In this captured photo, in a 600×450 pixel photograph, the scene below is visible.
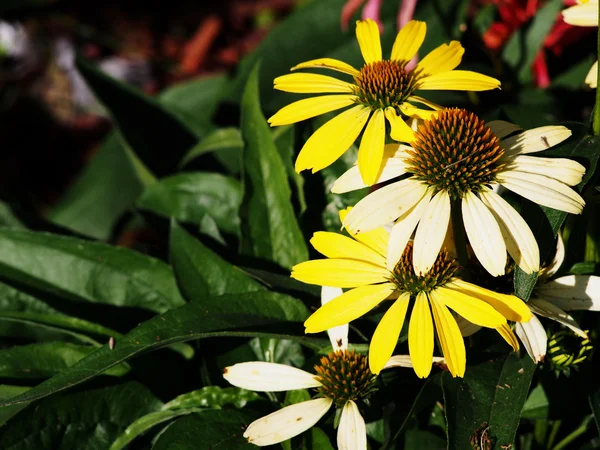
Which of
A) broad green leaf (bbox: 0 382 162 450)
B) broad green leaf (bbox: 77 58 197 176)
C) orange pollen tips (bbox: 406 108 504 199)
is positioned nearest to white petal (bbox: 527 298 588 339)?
orange pollen tips (bbox: 406 108 504 199)

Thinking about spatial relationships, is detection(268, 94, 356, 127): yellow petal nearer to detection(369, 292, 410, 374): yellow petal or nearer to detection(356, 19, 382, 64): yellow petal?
detection(356, 19, 382, 64): yellow petal

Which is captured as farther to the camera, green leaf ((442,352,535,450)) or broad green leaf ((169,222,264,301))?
broad green leaf ((169,222,264,301))

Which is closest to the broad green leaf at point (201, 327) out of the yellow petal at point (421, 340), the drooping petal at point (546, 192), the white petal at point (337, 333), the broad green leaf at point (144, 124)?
the white petal at point (337, 333)

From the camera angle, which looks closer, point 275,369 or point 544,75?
point 275,369

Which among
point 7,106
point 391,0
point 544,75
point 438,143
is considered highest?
point 7,106

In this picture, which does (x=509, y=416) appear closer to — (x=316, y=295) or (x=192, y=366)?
(x=316, y=295)

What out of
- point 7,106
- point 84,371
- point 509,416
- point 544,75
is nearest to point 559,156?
point 509,416

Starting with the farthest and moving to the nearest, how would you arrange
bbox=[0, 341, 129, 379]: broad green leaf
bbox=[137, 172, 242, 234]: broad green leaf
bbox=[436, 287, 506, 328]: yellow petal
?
bbox=[137, 172, 242, 234]: broad green leaf → bbox=[0, 341, 129, 379]: broad green leaf → bbox=[436, 287, 506, 328]: yellow petal
